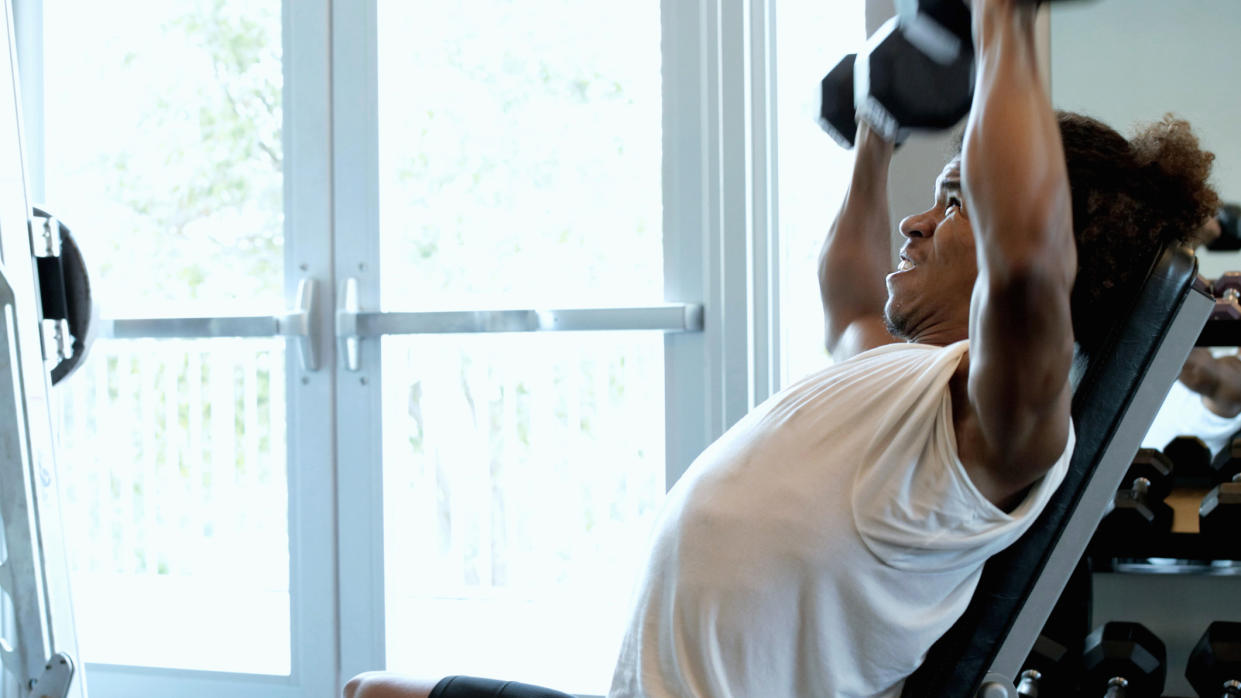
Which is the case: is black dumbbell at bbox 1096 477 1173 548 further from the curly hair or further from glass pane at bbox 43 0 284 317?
glass pane at bbox 43 0 284 317

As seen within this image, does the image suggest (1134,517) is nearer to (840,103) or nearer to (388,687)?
(840,103)

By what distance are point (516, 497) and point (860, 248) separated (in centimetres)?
99

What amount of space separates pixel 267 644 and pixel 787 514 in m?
1.71

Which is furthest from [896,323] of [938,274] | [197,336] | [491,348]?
[197,336]

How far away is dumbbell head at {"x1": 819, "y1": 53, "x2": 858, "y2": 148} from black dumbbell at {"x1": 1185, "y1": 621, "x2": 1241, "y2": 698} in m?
0.98

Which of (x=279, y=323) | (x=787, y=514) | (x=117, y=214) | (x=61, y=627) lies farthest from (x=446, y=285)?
Result: (x=787, y=514)

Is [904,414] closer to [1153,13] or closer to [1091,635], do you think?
[1091,635]

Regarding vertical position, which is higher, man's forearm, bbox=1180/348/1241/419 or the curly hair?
the curly hair

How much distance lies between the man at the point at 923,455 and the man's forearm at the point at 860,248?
36 centimetres

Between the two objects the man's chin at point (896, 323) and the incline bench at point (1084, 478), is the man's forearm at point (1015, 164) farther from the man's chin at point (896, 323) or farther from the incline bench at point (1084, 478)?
the man's chin at point (896, 323)

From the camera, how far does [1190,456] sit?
6.63 feet

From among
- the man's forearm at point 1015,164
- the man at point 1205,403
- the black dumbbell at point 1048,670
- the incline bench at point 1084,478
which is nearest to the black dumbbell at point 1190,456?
the man at point 1205,403

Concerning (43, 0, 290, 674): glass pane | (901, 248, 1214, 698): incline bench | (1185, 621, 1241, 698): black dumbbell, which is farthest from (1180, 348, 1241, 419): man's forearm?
(43, 0, 290, 674): glass pane

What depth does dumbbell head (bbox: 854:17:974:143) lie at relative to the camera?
121 cm
